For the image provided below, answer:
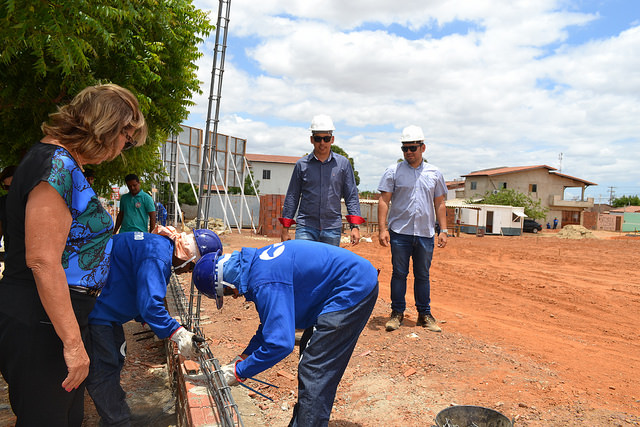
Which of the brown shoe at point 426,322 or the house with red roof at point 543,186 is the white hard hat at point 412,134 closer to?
the brown shoe at point 426,322

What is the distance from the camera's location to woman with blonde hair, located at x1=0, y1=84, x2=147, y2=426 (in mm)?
1631

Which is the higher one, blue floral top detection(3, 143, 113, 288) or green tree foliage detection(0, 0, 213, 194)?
green tree foliage detection(0, 0, 213, 194)

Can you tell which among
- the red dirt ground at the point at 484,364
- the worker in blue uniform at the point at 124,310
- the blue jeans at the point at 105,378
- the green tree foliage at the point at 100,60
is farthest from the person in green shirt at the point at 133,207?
the blue jeans at the point at 105,378

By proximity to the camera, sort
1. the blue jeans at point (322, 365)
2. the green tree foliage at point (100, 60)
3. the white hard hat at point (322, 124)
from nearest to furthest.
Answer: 1. the blue jeans at point (322, 365)
2. the green tree foliage at point (100, 60)
3. the white hard hat at point (322, 124)

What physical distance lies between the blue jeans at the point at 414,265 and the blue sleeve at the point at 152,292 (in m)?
2.76

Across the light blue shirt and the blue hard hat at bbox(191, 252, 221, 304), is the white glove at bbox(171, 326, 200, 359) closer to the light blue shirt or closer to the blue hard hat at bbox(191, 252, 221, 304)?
the blue hard hat at bbox(191, 252, 221, 304)

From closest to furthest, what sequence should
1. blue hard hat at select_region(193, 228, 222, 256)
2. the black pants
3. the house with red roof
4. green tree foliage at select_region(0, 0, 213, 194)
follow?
the black pants → blue hard hat at select_region(193, 228, 222, 256) → green tree foliage at select_region(0, 0, 213, 194) → the house with red roof

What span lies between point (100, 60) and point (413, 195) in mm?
3878

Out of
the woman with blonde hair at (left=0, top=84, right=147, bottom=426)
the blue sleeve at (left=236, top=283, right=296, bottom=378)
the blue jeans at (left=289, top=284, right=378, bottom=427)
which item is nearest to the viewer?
the woman with blonde hair at (left=0, top=84, right=147, bottom=426)

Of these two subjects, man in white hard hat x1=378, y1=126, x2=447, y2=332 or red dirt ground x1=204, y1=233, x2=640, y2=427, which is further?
man in white hard hat x1=378, y1=126, x2=447, y2=332

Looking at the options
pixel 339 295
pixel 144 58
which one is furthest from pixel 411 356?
pixel 144 58

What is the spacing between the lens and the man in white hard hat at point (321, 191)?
454 cm

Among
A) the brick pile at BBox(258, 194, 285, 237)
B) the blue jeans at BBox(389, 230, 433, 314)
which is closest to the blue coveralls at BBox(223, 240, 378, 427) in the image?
the blue jeans at BBox(389, 230, 433, 314)

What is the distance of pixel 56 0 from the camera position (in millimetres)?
3102
